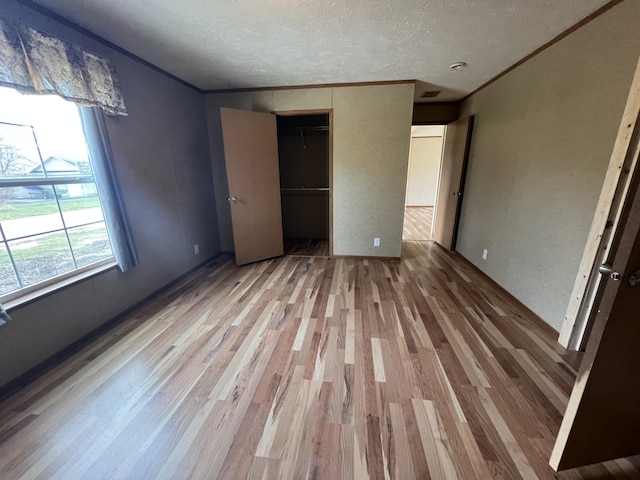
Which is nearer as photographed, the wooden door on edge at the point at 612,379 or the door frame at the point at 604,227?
the wooden door on edge at the point at 612,379

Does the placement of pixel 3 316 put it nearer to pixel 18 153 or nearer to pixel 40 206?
pixel 40 206

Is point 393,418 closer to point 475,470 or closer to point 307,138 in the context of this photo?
point 475,470

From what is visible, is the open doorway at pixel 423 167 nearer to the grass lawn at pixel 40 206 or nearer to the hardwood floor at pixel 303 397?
the hardwood floor at pixel 303 397

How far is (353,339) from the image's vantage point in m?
1.93

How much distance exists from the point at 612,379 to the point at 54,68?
3430 mm

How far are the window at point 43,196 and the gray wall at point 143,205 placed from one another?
20 centimetres

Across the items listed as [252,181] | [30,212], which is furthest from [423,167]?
[30,212]

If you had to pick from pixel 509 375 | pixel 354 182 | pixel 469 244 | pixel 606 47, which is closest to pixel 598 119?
pixel 606 47

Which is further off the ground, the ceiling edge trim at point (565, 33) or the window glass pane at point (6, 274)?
the ceiling edge trim at point (565, 33)

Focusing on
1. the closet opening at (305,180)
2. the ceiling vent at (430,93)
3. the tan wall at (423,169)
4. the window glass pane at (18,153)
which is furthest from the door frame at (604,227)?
the tan wall at (423,169)

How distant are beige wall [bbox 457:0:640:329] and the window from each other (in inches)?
145

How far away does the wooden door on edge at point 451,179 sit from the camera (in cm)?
355

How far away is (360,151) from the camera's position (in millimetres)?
3268

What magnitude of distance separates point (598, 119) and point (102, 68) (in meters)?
3.63
